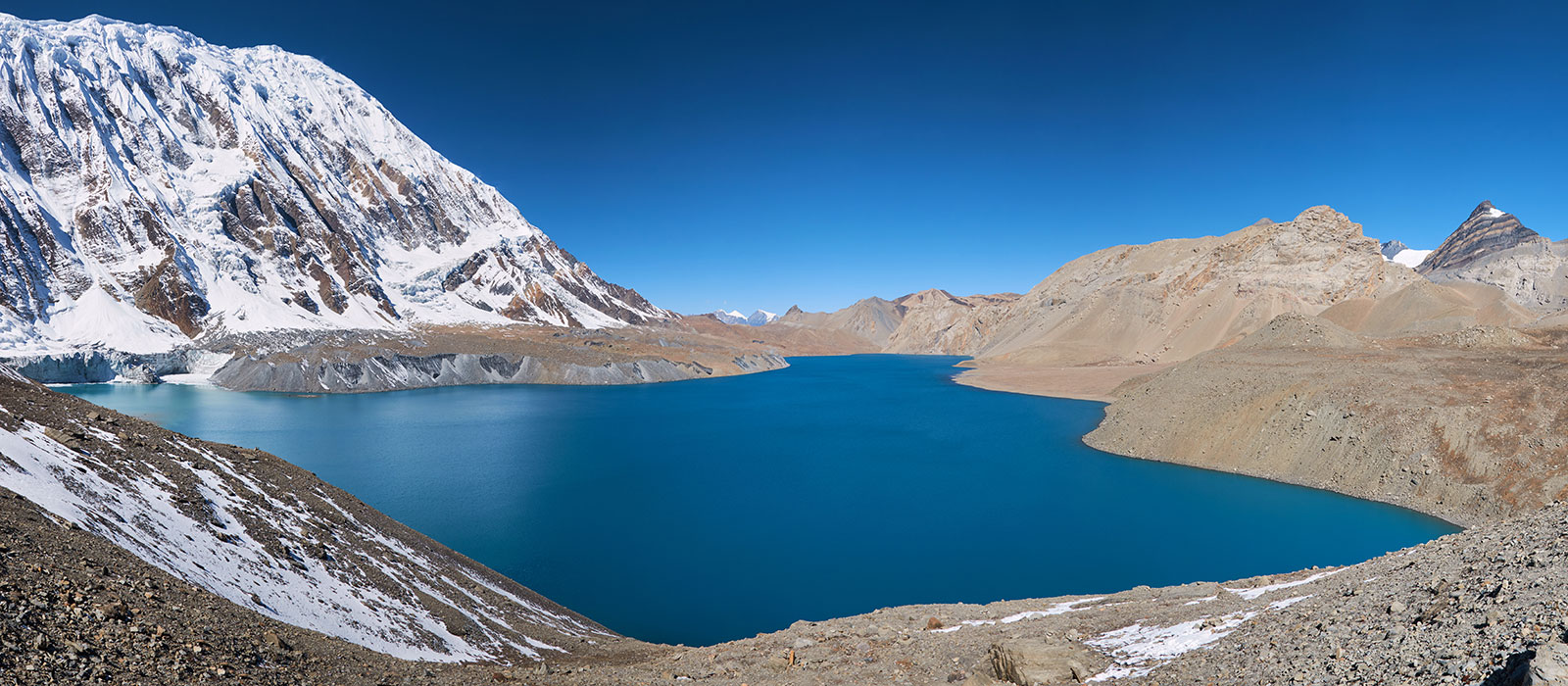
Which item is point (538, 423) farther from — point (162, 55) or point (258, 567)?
point (162, 55)

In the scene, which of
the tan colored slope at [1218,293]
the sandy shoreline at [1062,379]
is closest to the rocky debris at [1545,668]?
the sandy shoreline at [1062,379]

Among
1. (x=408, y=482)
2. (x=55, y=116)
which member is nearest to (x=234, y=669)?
(x=408, y=482)

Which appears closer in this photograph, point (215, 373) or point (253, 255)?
point (215, 373)

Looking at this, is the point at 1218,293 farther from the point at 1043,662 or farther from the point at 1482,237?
the point at 1482,237

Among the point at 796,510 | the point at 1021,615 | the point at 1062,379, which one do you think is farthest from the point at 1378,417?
the point at 1062,379

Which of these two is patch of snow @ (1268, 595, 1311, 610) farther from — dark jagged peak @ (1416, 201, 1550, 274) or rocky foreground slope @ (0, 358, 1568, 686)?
dark jagged peak @ (1416, 201, 1550, 274)

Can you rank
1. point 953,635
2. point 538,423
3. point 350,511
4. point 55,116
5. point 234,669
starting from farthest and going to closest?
point 55,116 → point 538,423 → point 350,511 → point 953,635 → point 234,669
